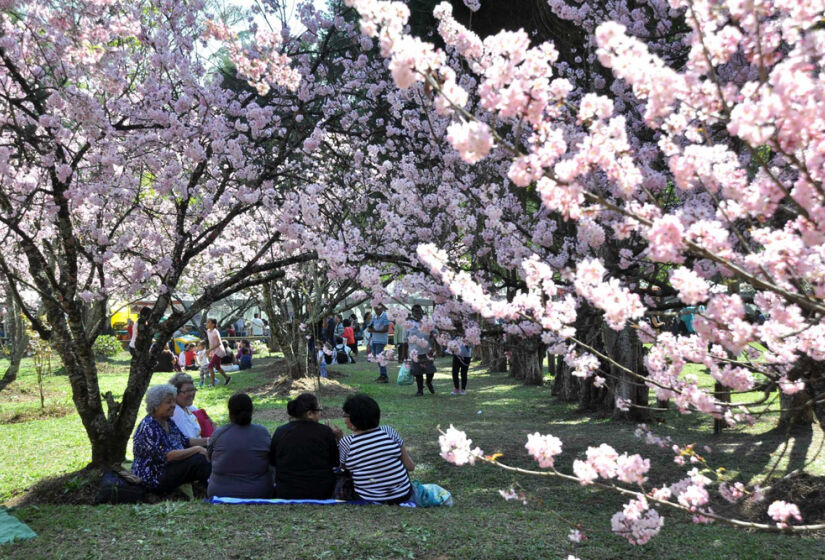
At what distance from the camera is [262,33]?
725 centimetres

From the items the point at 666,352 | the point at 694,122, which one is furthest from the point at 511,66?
the point at 694,122

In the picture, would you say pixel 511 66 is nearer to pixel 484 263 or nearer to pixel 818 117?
pixel 818 117

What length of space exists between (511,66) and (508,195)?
19.2 ft

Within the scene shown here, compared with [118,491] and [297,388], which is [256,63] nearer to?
[118,491]

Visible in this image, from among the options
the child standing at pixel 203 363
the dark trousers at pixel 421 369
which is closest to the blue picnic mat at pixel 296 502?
the dark trousers at pixel 421 369

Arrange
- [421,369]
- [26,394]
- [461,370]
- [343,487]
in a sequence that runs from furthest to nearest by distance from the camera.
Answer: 1. [26,394]
2. [461,370]
3. [421,369]
4. [343,487]

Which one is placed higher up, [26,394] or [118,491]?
[26,394]

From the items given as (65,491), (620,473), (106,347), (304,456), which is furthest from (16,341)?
(620,473)

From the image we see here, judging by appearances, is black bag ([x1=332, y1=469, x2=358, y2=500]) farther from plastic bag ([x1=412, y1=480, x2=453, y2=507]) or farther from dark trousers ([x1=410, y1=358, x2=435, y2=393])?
dark trousers ([x1=410, y1=358, x2=435, y2=393])

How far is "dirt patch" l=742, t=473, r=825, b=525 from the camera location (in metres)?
5.61

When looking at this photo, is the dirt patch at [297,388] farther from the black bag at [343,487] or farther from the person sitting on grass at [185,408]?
the black bag at [343,487]

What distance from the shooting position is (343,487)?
5.99 m

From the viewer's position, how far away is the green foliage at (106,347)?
82.6ft

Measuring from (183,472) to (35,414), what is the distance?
7.91 meters
